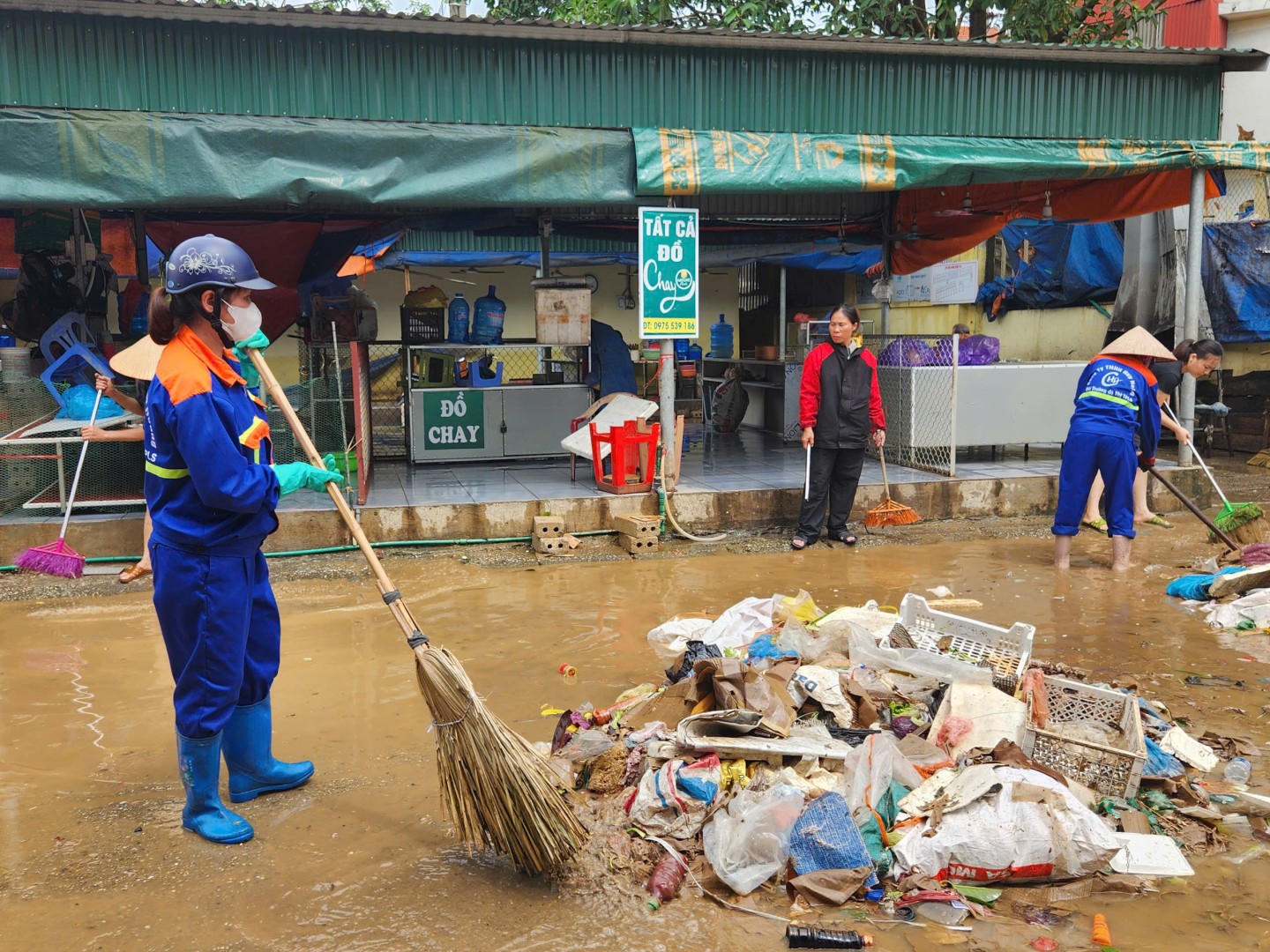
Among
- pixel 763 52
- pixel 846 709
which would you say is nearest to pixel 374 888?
pixel 846 709

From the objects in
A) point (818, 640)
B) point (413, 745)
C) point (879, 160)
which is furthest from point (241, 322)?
point (879, 160)

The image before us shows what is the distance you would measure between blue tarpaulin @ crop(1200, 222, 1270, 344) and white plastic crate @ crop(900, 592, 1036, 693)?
9771 millimetres

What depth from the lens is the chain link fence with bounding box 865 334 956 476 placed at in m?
10.4

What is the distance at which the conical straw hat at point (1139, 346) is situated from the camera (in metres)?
7.26

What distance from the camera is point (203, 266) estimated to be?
3543 mm

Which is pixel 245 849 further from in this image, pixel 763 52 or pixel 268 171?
pixel 763 52

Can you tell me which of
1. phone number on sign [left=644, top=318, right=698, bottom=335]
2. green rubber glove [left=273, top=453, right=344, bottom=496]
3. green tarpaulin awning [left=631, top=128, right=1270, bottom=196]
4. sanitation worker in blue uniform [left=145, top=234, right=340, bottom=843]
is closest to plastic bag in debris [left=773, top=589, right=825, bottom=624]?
green rubber glove [left=273, top=453, right=344, bottom=496]

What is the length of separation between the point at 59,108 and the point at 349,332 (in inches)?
109

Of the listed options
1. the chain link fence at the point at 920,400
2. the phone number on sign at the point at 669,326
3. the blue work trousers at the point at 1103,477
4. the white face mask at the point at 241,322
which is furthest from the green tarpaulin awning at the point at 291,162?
the white face mask at the point at 241,322

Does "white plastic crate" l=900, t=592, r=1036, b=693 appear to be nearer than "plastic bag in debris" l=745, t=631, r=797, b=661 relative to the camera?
Yes

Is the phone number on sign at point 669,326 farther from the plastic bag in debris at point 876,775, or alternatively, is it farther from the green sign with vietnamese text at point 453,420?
the plastic bag in debris at point 876,775

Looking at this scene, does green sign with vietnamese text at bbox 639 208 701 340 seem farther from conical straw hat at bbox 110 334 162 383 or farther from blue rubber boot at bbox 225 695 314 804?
blue rubber boot at bbox 225 695 314 804

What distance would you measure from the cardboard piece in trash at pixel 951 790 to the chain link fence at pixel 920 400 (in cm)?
659

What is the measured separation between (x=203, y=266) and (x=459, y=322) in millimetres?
7619
